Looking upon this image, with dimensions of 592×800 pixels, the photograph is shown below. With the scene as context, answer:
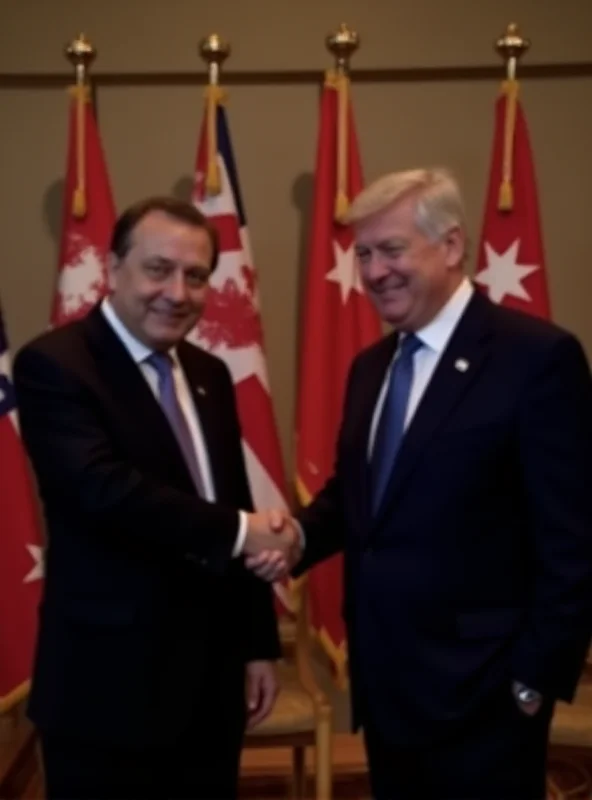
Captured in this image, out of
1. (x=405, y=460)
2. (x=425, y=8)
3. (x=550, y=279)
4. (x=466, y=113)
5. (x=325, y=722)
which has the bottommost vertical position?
(x=325, y=722)

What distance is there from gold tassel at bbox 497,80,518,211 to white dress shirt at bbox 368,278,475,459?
1.31 metres

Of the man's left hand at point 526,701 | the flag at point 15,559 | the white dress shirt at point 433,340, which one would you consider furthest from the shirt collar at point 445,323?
the flag at point 15,559

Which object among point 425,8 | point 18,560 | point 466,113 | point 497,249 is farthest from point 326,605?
Answer: point 425,8

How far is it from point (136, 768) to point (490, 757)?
66cm

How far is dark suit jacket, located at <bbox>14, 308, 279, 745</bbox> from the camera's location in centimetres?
186

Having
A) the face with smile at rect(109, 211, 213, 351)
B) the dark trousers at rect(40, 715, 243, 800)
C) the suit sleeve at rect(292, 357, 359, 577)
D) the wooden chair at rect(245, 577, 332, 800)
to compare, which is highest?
the face with smile at rect(109, 211, 213, 351)

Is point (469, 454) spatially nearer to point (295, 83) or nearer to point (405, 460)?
point (405, 460)

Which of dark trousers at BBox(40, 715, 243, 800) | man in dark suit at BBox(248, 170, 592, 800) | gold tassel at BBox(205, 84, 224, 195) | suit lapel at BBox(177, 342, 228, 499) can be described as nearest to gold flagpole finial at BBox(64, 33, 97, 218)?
gold tassel at BBox(205, 84, 224, 195)

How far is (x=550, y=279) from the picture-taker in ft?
12.1

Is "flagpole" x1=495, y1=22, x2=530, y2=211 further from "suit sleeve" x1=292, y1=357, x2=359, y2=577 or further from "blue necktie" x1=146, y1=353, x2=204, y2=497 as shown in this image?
"blue necktie" x1=146, y1=353, x2=204, y2=497

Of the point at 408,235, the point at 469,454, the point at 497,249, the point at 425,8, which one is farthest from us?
the point at 425,8

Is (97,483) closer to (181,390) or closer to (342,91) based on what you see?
(181,390)

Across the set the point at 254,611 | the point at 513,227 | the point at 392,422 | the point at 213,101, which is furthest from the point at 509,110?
the point at 254,611

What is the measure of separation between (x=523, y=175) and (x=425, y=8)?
0.75 meters
